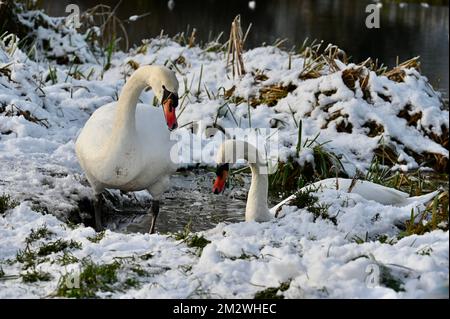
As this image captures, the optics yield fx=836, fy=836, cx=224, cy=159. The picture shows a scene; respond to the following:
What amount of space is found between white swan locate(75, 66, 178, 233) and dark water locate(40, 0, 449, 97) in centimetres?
1039

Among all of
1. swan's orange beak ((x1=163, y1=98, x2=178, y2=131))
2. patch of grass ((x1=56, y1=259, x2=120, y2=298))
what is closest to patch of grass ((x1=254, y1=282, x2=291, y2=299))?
patch of grass ((x1=56, y1=259, x2=120, y2=298))

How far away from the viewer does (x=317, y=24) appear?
101 ft

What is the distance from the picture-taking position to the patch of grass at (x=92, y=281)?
13.6ft

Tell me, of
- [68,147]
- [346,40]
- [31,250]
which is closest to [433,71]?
[346,40]

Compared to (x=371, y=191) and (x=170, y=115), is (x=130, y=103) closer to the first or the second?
(x=170, y=115)

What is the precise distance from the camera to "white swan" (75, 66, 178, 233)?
6.25m

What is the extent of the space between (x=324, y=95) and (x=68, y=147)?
134 inches

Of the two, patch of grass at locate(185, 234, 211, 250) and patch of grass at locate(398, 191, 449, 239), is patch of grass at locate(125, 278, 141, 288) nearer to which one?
patch of grass at locate(185, 234, 211, 250)

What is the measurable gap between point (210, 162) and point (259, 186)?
3037 millimetres

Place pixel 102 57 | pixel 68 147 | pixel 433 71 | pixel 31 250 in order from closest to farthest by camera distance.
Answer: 1. pixel 31 250
2. pixel 68 147
3. pixel 102 57
4. pixel 433 71

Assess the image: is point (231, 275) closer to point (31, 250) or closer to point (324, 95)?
point (31, 250)

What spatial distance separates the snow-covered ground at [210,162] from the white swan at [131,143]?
0.54 m

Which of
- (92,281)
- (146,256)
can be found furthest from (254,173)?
(92,281)

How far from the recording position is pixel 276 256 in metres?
4.56
